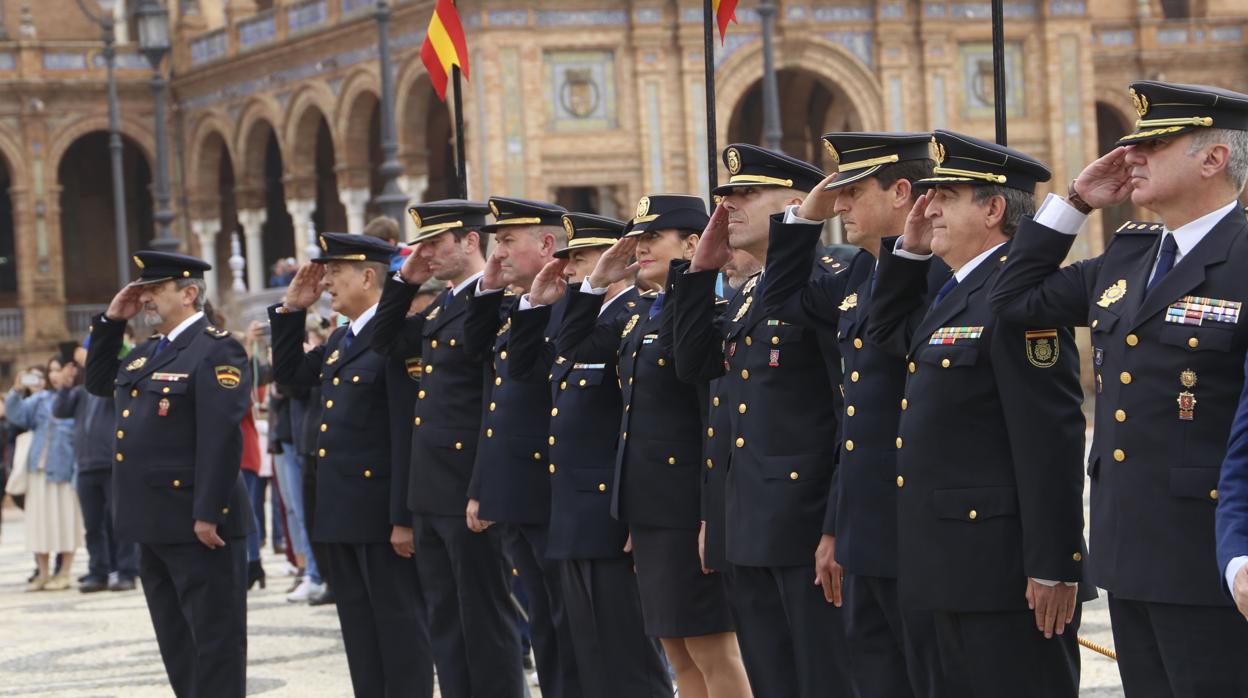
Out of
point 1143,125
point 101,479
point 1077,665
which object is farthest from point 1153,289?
point 101,479

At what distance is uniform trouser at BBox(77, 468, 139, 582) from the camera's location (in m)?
14.5

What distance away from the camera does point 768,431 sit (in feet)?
19.1

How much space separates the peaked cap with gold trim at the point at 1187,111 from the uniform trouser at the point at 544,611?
10.9 ft

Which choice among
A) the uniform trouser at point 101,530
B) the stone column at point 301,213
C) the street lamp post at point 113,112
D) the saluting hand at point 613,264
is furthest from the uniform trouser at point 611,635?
the stone column at point 301,213

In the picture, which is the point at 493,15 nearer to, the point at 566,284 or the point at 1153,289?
the point at 566,284

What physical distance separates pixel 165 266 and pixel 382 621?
1833mm

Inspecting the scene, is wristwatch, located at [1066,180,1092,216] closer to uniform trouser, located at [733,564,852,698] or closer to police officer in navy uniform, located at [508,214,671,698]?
uniform trouser, located at [733,564,852,698]

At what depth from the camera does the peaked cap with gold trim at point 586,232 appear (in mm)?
7121

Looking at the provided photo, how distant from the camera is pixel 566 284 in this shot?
7.18 metres

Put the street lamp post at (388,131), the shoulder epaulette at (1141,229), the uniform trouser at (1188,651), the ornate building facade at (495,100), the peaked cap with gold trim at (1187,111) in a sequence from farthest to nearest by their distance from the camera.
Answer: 1. the ornate building facade at (495,100)
2. the street lamp post at (388,131)
3. the shoulder epaulette at (1141,229)
4. the peaked cap with gold trim at (1187,111)
5. the uniform trouser at (1188,651)

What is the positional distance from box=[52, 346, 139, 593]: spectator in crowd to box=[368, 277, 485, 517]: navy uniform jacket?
6.82 m

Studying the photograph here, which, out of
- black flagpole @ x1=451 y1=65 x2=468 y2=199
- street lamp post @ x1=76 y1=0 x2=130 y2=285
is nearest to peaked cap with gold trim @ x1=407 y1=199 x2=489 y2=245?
black flagpole @ x1=451 y1=65 x2=468 y2=199

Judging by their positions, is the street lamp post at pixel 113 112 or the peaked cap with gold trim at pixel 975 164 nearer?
the peaked cap with gold trim at pixel 975 164

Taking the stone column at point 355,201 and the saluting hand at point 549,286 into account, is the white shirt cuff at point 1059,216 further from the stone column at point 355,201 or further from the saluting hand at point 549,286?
the stone column at point 355,201
